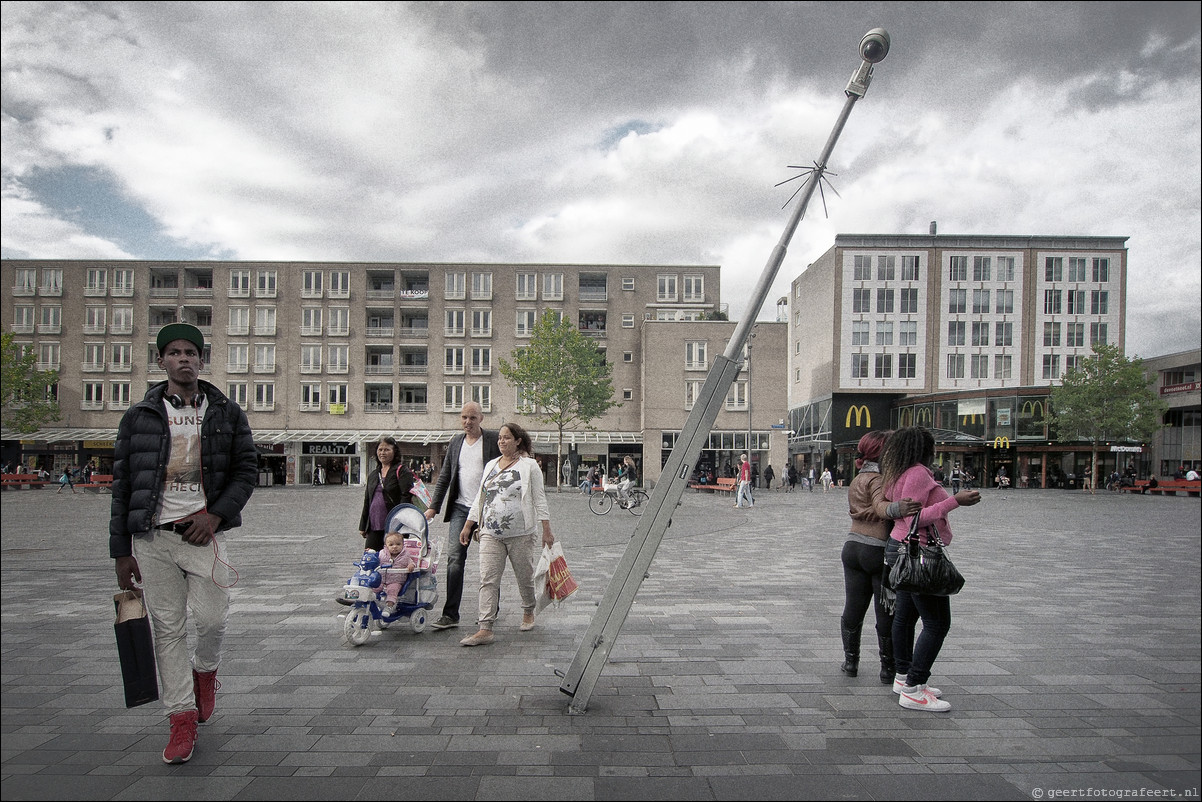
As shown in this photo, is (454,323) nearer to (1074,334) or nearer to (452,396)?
(452,396)

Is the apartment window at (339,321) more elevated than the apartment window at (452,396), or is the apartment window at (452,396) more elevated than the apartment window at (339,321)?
the apartment window at (339,321)

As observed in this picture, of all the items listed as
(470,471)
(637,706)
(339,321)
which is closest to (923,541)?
(637,706)

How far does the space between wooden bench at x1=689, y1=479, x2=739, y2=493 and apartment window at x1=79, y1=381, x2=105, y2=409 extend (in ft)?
127

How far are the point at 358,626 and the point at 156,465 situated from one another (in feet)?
8.61

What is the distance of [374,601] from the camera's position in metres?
5.98

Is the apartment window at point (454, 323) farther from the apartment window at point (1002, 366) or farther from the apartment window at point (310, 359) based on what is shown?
the apartment window at point (1002, 366)

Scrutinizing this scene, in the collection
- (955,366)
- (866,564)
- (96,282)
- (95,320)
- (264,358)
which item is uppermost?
(96,282)

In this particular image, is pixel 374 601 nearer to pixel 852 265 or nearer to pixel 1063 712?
pixel 1063 712

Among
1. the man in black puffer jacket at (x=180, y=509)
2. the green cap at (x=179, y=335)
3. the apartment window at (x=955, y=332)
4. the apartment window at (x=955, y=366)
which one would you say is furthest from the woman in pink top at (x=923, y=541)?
the apartment window at (x=955, y=332)

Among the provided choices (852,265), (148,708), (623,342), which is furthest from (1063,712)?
(852,265)

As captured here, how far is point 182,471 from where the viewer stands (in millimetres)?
3768

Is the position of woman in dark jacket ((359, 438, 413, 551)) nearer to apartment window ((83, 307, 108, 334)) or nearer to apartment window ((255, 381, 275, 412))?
apartment window ((255, 381, 275, 412))

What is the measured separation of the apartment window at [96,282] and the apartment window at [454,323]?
2172cm

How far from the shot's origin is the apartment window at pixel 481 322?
175 feet
